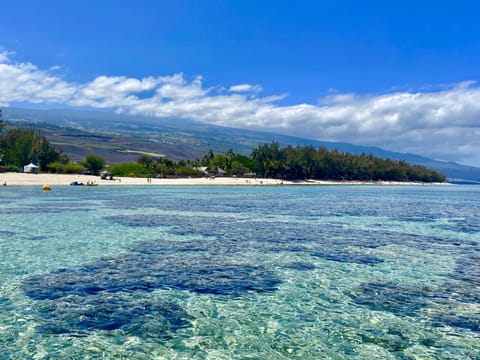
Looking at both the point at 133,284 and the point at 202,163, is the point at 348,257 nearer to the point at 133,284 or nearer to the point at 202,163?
the point at 133,284

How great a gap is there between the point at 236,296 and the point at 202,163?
171416 mm

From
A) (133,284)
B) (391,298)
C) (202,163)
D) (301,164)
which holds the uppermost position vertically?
(301,164)

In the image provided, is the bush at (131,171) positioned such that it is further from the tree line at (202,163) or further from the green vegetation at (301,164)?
the green vegetation at (301,164)

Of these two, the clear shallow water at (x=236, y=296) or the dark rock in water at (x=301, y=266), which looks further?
the dark rock in water at (x=301, y=266)

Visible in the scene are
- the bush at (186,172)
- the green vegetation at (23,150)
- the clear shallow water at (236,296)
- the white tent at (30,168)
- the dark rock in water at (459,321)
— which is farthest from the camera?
the bush at (186,172)

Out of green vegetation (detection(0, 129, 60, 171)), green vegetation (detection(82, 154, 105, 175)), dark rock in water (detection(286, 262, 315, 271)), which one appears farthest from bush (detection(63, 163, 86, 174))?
dark rock in water (detection(286, 262, 315, 271))

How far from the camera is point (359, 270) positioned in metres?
17.5

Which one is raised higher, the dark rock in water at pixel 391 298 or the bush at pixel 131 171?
the bush at pixel 131 171

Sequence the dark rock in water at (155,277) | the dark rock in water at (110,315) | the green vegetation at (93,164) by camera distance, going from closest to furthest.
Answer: the dark rock in water at (110,315) < the dark rock in water at (155,277) < the green vegetation at (93,164)

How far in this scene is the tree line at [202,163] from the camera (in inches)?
5241

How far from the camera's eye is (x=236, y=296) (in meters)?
13.6

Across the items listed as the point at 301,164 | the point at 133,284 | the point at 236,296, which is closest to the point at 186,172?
the point at 301,164

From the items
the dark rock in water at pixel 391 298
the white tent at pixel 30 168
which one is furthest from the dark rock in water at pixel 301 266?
the white tent at pixel 30 168

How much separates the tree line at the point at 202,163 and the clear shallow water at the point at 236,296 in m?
119
